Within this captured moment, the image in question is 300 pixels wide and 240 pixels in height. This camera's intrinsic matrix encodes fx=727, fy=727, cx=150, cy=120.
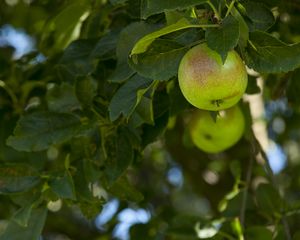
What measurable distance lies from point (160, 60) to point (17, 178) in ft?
1.99

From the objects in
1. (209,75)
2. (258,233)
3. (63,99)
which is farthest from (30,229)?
(209,75)

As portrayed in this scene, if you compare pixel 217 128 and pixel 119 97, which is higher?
pixel 119 97

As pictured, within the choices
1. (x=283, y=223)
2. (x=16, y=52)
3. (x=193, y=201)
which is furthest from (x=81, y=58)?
(x=193, y=201)

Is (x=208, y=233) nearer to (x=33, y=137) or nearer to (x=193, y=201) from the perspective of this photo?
(x=33, y=137)

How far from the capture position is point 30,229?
192 centimetres

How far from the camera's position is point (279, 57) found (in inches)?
59.5

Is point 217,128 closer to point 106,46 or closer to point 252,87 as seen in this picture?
point 252,87

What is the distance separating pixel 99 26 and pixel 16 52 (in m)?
1.24

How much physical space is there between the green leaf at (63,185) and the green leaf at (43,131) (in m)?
0.09

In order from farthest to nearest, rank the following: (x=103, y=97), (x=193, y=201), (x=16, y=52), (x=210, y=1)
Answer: (x=193, y=201), (x=16, y=52), (x=103, y=97), (x=210, y=1)

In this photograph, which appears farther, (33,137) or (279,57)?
A: (33,137)

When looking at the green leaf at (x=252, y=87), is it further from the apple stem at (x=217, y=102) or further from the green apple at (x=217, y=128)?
the apple stem at (x=217, y=102)

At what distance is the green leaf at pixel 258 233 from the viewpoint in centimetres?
209

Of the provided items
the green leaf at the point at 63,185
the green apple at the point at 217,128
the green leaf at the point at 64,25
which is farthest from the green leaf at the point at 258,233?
the green leaf at the point at 64,25
